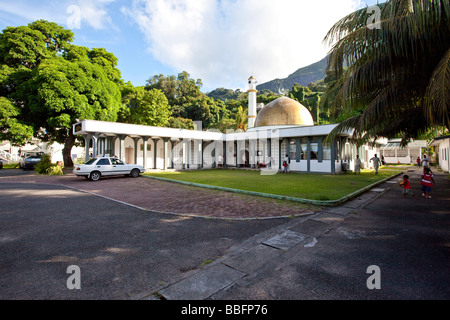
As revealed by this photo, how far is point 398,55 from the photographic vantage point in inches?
220

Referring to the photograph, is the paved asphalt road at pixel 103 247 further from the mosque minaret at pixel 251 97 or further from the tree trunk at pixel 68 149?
the mosque minaret at pixel 251 97

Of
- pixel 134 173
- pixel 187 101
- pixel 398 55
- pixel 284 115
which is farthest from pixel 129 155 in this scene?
pixel 187 101

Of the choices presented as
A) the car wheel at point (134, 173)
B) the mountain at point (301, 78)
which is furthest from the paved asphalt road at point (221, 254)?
the mountain at point (301, 78)

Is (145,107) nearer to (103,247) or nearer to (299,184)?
(299,184)

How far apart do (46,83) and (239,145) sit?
67.3 ft

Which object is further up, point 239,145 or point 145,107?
point 145,107

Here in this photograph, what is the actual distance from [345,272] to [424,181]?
8912mm

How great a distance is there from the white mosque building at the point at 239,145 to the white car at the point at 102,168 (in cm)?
381

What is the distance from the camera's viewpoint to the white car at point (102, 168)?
14.8 m

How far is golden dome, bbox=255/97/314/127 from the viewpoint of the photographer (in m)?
27.2

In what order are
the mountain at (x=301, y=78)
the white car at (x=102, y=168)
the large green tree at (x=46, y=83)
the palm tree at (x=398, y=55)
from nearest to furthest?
the palm tree at (x=398, y=55) < the white car at (x=102, y=168) < the large green tree at (x=46, y=83) < the mountain at (x=301, y=78)

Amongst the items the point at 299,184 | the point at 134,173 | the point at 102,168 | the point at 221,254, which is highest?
the point at 102,168

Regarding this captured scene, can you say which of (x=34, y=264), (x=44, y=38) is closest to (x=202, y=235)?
(x=34, y=264)

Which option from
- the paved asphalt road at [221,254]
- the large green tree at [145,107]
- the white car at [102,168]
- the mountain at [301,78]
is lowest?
the paved asphalt road at [221,254]
